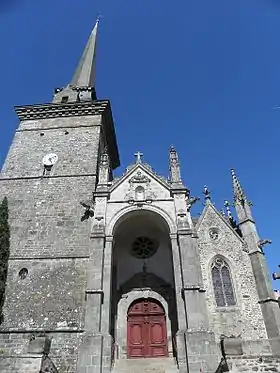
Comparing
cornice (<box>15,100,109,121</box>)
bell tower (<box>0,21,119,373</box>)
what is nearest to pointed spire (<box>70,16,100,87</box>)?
bell tower (<box>0,21,119,373</box>)

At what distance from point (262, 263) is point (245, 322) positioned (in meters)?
2.87

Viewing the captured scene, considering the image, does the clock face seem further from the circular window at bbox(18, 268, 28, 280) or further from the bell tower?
the circular window at bbox(18, 268, 28, 280)

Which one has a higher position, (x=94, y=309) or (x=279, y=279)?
(x=279, y=279)

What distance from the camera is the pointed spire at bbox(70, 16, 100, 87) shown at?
993 inches

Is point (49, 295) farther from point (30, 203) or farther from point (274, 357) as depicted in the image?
point (274, 357)

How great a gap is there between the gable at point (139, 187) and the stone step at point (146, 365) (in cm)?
661

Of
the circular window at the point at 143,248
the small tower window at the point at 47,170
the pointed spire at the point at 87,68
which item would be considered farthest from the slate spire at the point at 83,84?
the circular window at the point at 143,248

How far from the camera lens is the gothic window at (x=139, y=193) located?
15117 mm

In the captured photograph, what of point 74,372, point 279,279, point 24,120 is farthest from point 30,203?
point 279,279

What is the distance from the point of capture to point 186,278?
1211 centimetres

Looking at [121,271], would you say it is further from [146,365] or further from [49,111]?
[49,111]

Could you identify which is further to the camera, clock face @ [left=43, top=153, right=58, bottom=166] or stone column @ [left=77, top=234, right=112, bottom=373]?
clock face @ [left=43, top=153, right=58, bottom=166]

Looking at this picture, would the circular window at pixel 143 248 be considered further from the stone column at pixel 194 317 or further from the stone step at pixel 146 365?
the stone step at pixel 146 365

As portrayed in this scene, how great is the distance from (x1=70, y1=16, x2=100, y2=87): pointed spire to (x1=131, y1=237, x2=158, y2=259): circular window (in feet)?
45.8
